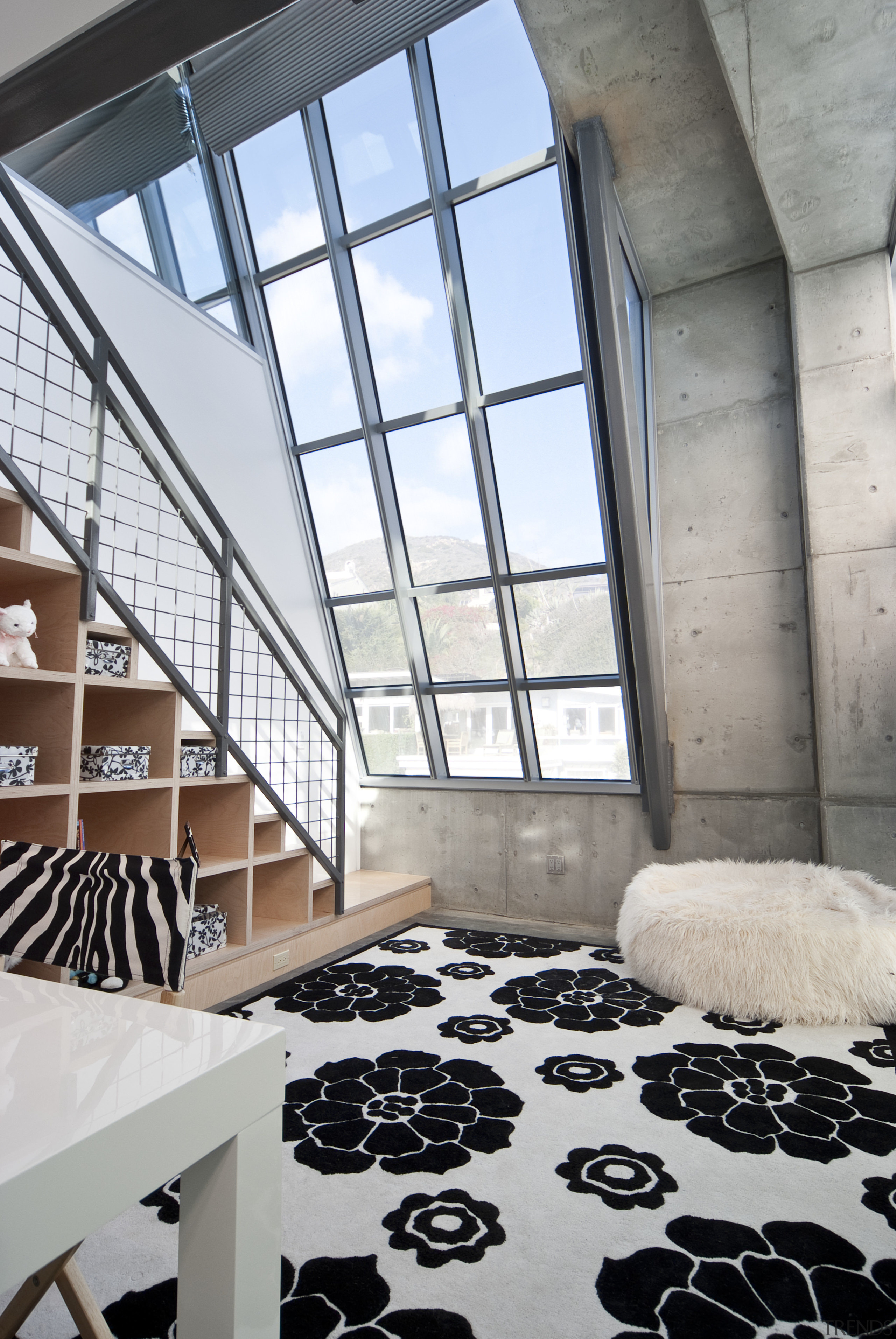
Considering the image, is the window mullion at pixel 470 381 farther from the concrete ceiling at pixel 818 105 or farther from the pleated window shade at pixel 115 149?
the concrete ceiling at pixel 818 105

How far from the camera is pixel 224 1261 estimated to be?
847 mm

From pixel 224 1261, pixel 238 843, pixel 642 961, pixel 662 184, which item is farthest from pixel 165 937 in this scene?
pixel 662 184

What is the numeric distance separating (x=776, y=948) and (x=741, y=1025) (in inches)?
13.5

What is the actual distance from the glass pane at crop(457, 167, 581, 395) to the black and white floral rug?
144 inches

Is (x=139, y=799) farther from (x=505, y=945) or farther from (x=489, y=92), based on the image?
(x=489, y=92)

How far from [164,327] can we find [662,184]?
117 inches

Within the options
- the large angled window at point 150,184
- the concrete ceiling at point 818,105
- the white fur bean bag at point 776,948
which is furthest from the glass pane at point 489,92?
the white fur bean bag at point 776,948

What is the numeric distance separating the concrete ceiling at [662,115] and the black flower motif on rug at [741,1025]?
3990mm

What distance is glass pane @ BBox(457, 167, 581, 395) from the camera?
4305mm

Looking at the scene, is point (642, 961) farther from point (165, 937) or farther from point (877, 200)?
point (877, 200)

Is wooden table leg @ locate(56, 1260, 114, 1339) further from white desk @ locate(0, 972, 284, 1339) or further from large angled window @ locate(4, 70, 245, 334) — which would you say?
large angled window @ locate(4, 70, 245, 334)

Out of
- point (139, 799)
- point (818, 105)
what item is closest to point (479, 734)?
point (139, 799)

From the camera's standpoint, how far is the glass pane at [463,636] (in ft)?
16.5

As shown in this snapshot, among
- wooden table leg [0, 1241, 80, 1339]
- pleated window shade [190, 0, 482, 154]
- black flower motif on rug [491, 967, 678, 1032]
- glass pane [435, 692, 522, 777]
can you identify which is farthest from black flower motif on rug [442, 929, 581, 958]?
pleated window shade [190, 0, 482, 154]
